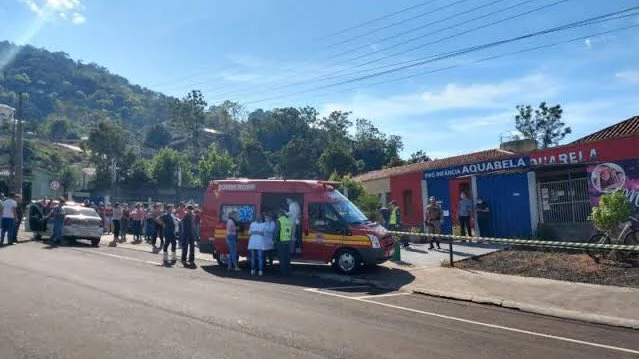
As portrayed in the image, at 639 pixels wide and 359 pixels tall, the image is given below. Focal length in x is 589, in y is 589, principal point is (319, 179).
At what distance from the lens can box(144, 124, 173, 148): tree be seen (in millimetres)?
125500

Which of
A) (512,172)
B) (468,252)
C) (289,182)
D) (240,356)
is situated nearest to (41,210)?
(289,182)

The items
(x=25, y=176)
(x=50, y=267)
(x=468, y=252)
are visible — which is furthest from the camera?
(x=25, y=176)

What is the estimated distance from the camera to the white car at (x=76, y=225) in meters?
21.6

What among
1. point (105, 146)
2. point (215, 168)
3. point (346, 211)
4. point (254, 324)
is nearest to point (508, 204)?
point (346, 211)

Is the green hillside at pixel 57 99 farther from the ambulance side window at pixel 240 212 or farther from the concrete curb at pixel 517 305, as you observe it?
the concrete curb at pixel 517 305

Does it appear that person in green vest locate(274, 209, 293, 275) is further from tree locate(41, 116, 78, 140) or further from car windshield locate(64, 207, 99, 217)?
tree locate(41, 116, 78, 140)

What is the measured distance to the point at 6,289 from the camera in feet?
34.5

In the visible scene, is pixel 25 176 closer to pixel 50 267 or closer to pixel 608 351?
pixel 50 267

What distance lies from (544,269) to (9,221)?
57.7 ft

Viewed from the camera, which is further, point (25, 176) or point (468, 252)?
point (25, 176)

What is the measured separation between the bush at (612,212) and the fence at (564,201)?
18.9ft

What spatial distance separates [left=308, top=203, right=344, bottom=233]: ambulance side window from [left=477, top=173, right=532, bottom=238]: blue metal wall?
884 cm

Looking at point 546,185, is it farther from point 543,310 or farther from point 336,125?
point 336,125

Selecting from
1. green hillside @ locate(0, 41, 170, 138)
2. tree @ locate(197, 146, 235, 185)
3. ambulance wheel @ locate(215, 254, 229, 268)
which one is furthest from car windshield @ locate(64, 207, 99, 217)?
green hillside @ locate(0, 41, 170, 138)
